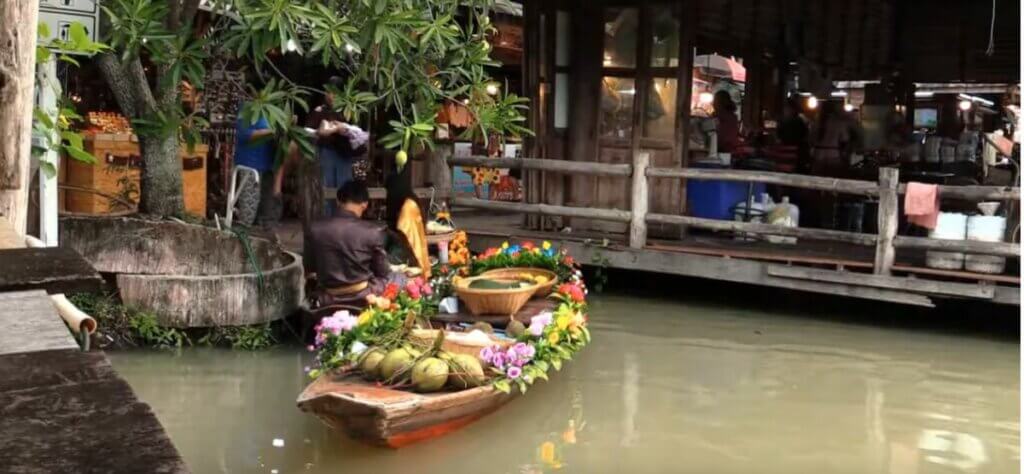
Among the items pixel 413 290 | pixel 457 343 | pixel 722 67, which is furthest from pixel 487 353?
pixel 722 67

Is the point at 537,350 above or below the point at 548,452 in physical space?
above

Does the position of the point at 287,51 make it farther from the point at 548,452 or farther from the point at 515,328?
the point at 548,452

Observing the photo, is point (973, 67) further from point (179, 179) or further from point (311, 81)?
point (179, 179)

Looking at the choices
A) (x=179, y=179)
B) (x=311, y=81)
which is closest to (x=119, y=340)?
(x=179, y=179)

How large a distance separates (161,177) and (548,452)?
14.6 ft

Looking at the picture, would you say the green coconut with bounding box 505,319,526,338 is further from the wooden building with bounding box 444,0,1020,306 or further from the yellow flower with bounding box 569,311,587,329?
the wooden building with bounding box 444,0,1020,306

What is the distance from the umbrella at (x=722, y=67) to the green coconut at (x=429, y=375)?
43.4 ft

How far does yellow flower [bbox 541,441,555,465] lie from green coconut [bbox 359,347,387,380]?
3.59ft

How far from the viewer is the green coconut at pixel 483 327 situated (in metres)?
7.14

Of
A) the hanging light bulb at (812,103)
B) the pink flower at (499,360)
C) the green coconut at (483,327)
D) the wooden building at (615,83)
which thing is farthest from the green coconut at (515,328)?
the hanging light bulb at (812,103)

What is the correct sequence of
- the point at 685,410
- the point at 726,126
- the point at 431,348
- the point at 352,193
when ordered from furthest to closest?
the point at 726,126
the point at 352,193
the point at 685,410
the point at 431,348

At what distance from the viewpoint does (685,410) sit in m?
7.15

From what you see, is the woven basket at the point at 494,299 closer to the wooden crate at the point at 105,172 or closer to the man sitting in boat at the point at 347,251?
the man sitting in boat at the point at 347,251

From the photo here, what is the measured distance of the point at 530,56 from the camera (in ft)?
37.7
